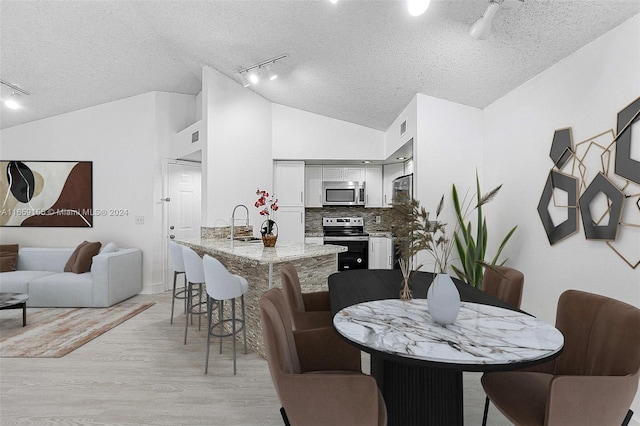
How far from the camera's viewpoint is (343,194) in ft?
19.6

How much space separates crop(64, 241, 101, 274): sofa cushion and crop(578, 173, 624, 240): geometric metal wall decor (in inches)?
225

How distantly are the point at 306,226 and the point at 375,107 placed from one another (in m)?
2.57

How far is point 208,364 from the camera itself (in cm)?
291

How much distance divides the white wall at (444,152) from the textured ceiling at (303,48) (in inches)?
6.4

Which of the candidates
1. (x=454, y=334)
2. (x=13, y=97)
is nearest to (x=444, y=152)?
(x=454, y=334)

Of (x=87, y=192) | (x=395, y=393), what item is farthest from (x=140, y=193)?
(x=395, y=393)

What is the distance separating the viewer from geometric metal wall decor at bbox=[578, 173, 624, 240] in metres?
2.12

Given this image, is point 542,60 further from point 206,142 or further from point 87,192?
point 87,192

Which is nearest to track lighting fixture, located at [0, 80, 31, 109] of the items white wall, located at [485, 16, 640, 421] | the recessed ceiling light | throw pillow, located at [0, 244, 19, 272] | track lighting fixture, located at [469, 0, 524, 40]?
the recessed ceiling light

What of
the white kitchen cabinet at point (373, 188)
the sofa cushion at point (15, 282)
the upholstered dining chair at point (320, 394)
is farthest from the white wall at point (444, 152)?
the sofa cushion at point (15, 282)

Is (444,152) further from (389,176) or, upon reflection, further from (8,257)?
(8,257)

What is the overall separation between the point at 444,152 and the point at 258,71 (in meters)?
2.43

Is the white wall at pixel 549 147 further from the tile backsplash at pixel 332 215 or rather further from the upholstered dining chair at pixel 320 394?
the tile backsplash at pixel 332 215

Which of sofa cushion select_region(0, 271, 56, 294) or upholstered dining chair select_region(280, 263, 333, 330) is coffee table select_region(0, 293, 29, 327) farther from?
upholstered dining chair select_region(280, 263, 333, 330)
